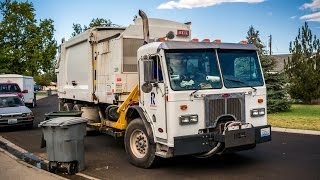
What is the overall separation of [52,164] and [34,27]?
28243 millimetres

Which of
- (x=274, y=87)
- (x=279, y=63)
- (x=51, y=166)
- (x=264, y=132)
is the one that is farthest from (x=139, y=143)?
(x=279, y=63)

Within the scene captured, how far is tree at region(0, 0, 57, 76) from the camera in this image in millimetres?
33594

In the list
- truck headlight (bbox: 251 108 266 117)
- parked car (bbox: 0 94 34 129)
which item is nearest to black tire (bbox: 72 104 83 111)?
parked car (bbox: 0 94 34 129)

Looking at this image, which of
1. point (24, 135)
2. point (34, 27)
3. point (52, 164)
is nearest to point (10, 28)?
point (34, 27)

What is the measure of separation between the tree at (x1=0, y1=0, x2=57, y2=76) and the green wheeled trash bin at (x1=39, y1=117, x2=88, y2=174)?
26.9m

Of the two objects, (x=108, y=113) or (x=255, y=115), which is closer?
(x=255, y=115)

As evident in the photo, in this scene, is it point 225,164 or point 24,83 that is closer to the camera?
point 225,164

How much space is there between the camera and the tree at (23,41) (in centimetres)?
3359

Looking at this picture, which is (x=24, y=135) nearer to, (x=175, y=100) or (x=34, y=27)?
(x=175, y=100)

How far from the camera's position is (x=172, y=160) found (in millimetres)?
9070

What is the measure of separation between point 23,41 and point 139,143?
29.3 metres

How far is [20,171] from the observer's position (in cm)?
813

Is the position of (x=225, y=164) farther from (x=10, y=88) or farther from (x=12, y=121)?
(x=10, y=88)

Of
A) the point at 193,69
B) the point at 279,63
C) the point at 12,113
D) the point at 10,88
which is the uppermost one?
the point at 279,63
